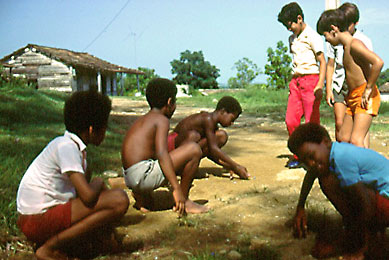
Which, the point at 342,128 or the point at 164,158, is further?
the point at 342,128

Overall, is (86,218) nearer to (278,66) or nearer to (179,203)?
(179,203)

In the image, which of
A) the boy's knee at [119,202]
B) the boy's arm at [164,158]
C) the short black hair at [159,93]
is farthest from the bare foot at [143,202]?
the boy's knee at [119,202]

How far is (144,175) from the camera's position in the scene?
3.10 meters

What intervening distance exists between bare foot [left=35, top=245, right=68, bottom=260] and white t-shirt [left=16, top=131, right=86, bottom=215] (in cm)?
21

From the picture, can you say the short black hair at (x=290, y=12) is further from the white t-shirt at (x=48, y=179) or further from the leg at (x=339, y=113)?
the white t-shirt at (x=48, y=179)

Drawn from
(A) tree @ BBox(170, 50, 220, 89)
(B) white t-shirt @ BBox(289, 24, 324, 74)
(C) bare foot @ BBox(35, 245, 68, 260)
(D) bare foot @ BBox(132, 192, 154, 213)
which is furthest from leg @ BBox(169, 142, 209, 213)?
(A) tree @ BBox(170, 50, 220, 89)

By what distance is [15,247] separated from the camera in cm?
254

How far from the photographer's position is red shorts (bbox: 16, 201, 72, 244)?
223 cm

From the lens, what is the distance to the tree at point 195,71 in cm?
4510

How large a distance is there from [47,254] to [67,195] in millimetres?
339

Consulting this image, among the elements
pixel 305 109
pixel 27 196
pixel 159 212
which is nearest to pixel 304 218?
pixel 159 212

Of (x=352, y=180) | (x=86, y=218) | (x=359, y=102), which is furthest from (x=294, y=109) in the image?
(x=86, y=218)

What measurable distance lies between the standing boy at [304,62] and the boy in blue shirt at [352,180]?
2277 millimetres

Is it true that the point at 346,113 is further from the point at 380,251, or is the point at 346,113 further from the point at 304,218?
the point at 380,251
